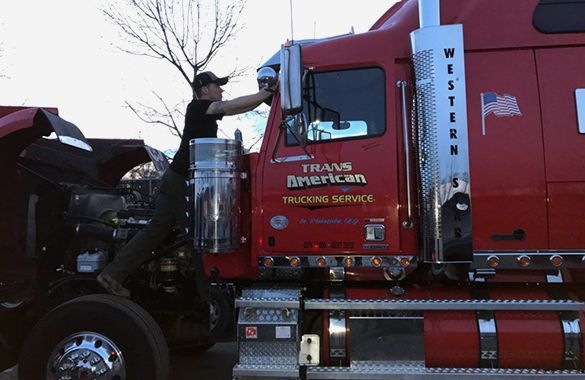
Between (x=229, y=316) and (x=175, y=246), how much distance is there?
759 millimetres

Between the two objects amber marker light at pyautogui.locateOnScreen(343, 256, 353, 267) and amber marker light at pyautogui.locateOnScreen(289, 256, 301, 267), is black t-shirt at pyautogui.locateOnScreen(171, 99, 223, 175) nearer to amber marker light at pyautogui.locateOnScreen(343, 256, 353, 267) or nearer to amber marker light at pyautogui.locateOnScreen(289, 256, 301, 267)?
amber marker light at pyautogui.locateOnScreen(289, 256, 301, 267)

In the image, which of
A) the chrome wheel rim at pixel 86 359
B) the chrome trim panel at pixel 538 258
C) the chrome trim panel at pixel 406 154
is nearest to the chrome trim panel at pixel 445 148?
the chrome trim panel at pixel 406 154

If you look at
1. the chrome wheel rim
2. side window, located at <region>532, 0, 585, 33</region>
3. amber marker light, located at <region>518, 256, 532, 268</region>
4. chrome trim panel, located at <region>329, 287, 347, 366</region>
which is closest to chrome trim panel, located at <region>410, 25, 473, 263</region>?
amber marker light, located at <region>518, 256, 532, 268</region>

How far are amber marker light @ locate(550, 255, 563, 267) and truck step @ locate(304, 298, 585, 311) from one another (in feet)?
0.83

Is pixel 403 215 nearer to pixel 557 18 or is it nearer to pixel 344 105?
pixel 344 105

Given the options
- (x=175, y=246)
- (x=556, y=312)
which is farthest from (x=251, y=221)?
(x=556, y=312)

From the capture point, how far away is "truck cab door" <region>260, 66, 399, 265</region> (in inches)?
138

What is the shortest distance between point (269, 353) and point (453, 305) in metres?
1.31

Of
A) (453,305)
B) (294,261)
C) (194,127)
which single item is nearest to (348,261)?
(294,261)

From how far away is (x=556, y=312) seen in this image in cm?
343

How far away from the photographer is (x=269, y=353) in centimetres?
345

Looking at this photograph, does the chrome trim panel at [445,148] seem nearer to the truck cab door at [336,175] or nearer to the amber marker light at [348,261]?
the truck cab door at [336,175]

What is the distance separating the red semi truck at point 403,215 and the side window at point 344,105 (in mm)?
11

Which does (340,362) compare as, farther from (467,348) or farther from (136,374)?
(136,374)
